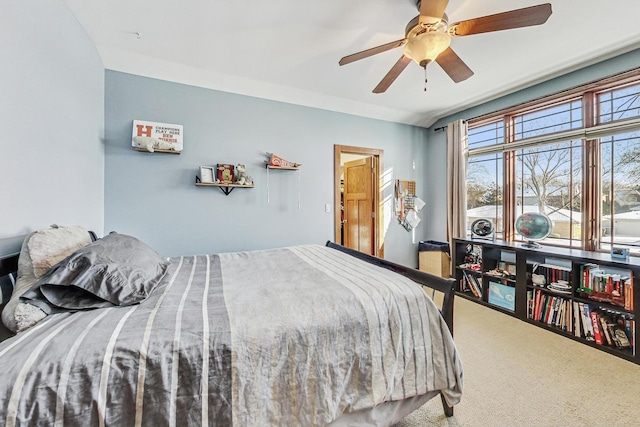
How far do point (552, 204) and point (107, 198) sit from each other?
4.92 meters

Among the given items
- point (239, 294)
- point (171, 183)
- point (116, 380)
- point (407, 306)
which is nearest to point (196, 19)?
point (171, 183)

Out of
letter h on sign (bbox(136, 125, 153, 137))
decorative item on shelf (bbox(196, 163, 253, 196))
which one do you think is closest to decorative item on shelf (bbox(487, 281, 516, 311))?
decorative item on shelf (bbox(196, 163, 253, 196))

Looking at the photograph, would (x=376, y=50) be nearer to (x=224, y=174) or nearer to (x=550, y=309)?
(x=224, y=174)

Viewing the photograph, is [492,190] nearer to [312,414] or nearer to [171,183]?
[312,414]

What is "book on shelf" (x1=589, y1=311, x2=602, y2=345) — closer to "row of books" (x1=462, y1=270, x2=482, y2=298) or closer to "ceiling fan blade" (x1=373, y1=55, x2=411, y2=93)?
"row of books" (x1=462, y1=270, x2=482, y2=298)

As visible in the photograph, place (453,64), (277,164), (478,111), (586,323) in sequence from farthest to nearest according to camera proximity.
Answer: (478,111) < (277,164) < (586,323) < (453,64)

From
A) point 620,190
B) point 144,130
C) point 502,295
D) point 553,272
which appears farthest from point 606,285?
point 144,130

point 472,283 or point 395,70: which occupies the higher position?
point 395,70

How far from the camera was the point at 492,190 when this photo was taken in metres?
3.63

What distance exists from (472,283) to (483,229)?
73 cm

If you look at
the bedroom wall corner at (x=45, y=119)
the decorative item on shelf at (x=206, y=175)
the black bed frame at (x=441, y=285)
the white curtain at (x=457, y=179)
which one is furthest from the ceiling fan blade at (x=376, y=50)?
the white curtain at (x=457, y=179)

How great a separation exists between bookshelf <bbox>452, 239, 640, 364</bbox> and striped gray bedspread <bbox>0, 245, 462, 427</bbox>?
1.89 meters

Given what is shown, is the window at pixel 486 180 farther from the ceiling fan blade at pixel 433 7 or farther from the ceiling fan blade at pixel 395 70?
the ceiling fan blade at pixel 433 7

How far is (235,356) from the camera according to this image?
961 mm
